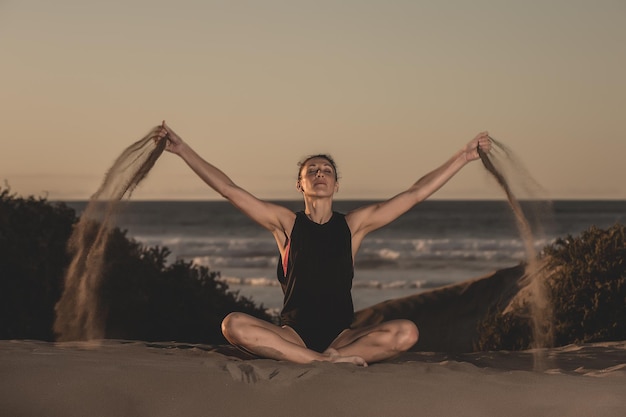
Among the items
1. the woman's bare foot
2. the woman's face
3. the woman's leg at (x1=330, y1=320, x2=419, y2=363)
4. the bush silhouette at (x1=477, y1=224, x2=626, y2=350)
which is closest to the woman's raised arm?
the woman's face

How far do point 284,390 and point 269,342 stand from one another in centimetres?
68

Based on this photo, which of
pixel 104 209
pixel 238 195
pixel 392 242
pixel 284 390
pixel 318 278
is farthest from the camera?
pixel 392 242

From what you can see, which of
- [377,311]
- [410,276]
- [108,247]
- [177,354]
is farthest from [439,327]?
[410,276]

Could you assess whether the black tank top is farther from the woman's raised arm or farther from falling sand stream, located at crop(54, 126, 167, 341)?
falling sand stream, located at crop(54, 126, 167, 341)

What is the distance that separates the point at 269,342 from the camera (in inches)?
251

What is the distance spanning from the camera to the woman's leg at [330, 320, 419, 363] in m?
6.49

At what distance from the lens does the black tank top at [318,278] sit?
6.66 m

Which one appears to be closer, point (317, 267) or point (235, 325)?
point (235, 325)

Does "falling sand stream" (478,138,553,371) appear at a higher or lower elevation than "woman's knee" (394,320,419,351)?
higher

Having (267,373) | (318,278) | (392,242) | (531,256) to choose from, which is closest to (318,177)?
(318,278)

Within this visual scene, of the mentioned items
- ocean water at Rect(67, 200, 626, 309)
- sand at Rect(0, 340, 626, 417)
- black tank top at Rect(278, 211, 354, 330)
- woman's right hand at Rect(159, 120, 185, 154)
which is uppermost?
ocean water at Rect(67, 200, 626, 309)

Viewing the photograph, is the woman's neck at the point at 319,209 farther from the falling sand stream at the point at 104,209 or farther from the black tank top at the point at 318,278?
the falling sand stream at the point at 104,209

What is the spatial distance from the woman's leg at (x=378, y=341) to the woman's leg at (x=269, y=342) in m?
0.14

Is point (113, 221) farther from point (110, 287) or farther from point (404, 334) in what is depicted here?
point (110, 287)
